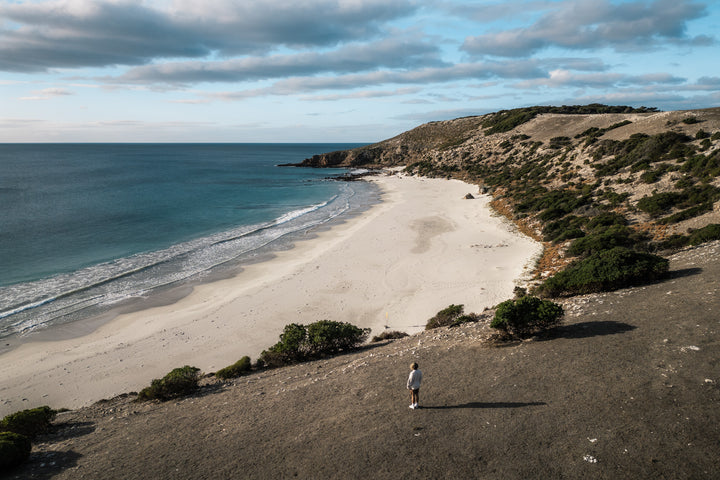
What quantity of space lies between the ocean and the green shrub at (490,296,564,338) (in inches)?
835

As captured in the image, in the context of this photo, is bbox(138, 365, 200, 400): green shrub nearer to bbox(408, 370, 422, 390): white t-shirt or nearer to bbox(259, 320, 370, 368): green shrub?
bbox(259, 320, 370, 368): green shrub

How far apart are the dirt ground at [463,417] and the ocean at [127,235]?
13430mm

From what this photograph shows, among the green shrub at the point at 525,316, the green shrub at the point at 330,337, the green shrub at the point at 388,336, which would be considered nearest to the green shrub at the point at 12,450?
the green shrub at the point at 330,337

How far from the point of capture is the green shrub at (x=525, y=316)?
13.1 m

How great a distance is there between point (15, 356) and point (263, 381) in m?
13.1

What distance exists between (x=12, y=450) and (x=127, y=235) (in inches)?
1347

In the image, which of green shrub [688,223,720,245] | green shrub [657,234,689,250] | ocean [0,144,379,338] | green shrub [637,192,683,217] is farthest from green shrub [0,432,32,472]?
green shrub [637,192,683,217]

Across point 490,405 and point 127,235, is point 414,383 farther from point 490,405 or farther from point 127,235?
point 127,235

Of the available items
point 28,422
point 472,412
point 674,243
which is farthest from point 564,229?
point 28,422

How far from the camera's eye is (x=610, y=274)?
16.5 m

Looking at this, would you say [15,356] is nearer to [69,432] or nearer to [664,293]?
[69,432]

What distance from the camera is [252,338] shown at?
62.7 feet

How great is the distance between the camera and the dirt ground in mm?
7930

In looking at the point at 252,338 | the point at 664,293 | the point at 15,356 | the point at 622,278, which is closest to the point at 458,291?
the point at 622,278
